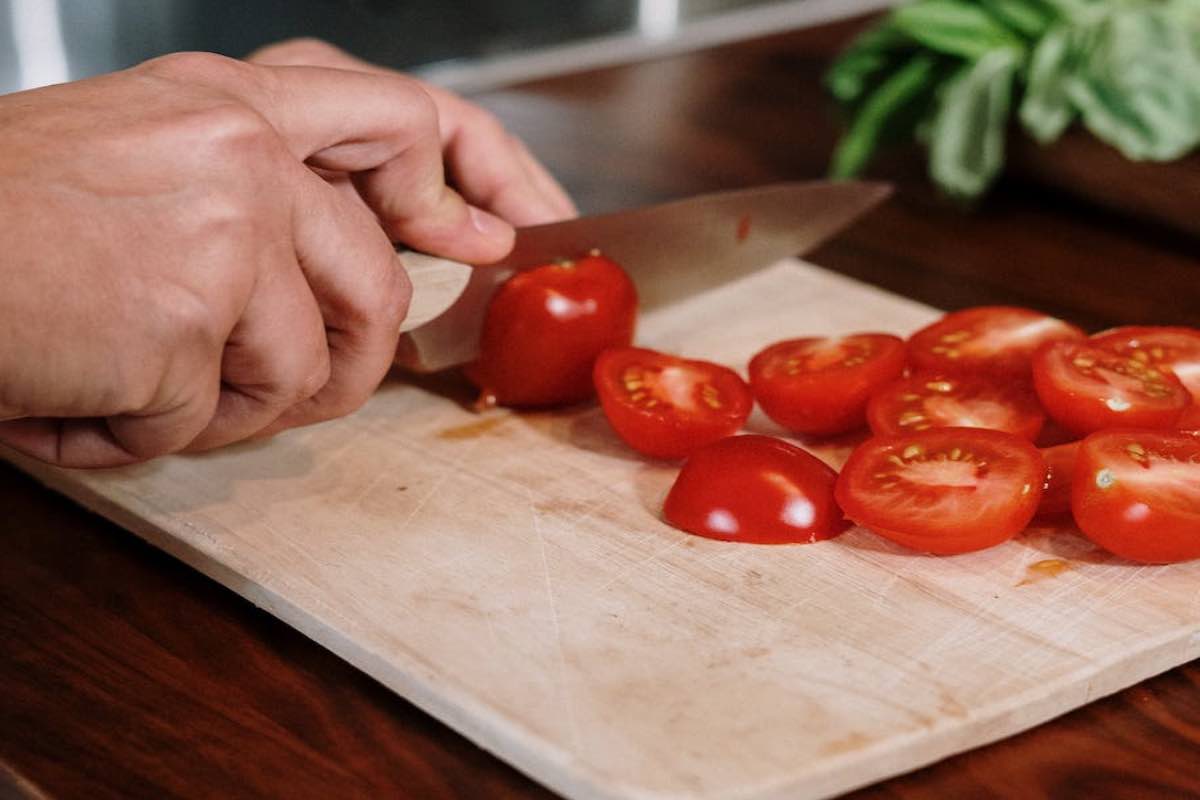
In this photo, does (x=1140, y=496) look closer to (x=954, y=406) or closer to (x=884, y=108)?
(x=954, y=406)

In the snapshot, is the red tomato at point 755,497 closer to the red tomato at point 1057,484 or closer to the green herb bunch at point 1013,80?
the red tomato at point 1057,484

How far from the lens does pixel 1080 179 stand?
5.90ft

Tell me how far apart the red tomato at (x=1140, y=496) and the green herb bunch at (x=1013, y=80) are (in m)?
0.72

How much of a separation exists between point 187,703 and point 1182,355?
829mm

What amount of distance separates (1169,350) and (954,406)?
0.19 metres

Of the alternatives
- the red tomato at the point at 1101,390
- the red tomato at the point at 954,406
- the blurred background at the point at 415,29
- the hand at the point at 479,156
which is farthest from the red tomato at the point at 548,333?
the blurred background at the point at 415,29

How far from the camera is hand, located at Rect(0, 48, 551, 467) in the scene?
0.86 metres

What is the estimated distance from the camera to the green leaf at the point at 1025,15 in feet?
5.82

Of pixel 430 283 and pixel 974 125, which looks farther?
pixel 974 125

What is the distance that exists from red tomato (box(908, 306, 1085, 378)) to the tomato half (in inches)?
1.7

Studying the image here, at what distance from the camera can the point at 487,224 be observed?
4.06ft

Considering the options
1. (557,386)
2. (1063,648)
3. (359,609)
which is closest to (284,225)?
(359,609)

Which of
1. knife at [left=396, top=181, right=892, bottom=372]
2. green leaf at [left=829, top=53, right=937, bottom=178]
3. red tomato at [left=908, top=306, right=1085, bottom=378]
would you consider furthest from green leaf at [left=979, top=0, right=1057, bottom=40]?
red tomato at [left=908, top=306, right=1085, bottom=378]

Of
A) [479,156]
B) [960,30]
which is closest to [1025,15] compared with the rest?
[960,30]
